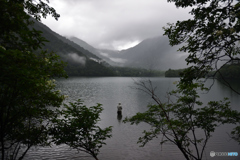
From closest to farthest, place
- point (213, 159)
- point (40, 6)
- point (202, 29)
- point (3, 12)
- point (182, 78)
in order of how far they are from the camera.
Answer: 1. point (3, 12)
2. point (202, 29)
3. point (182, 78)
4. point (40, 6)
5. point (213, 159)

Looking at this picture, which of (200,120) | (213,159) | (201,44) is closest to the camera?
(201,44)

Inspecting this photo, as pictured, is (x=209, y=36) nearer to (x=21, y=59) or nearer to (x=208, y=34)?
(x=208, y=34)

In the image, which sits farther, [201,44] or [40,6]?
[40,6]

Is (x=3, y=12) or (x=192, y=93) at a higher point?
(x=3, y=12)

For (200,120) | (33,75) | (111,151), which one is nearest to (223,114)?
(200,120)

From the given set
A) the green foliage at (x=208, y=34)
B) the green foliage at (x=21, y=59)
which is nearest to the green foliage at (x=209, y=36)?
the green foliage at (x=208, y=34)

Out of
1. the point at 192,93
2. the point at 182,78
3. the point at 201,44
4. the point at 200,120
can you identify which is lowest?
the point at 200,120

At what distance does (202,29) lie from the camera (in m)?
4.21

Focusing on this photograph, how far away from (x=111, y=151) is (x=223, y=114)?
27.0 ft

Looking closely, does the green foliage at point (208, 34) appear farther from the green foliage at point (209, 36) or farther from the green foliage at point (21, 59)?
the green foliage at point (21, 59)

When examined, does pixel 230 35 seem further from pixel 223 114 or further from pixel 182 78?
pixel 223 114

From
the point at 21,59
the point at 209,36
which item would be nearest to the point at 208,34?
the point at 209,36

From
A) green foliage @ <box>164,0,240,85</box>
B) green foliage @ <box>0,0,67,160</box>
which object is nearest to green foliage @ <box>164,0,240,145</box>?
green foliage @ <box>164,0,240,85</box>

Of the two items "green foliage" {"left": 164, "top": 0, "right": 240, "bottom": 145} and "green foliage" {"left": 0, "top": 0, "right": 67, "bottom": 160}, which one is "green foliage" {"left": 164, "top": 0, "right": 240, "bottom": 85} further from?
"green foliage" {"left": 0, "top": 0, "right": 67, "bottom": 160}
